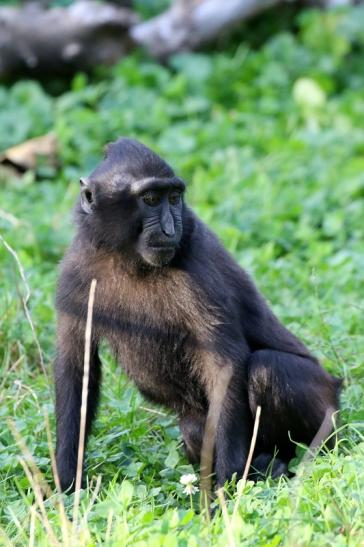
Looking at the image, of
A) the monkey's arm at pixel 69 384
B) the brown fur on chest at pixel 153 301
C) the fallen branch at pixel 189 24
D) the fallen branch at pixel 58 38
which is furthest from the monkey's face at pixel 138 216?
the fallen branch at pixel 189 24

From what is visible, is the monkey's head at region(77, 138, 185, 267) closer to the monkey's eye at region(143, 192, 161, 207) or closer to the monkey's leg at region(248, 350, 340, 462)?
the monkey's eye at region(143, 192, 161, 207)

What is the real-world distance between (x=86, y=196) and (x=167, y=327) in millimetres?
779

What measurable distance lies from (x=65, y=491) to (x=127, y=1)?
360 inches

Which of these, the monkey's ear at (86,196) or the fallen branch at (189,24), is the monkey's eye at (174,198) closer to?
the monkey's ear at (86,196)

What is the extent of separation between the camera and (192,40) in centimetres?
1176

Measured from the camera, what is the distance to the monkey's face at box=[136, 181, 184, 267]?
4977 millimetres

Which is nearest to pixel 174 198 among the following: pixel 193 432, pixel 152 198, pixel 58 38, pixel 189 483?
pixel 152 198

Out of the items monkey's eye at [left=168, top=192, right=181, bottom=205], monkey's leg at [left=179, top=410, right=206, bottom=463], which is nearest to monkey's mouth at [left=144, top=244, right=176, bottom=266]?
monkey's eye at [left=168, top=192, right=181, bottom=205]

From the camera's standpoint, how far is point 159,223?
198 inches

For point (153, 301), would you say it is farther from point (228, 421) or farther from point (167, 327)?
point (228, 421)

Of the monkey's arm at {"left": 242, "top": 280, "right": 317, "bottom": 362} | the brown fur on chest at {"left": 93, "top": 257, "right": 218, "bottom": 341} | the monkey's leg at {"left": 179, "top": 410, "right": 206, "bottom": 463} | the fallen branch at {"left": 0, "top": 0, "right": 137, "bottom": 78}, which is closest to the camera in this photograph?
the brown fur on chest at {"left": 93, "top": 257, "right": 218, "bottom": 341}

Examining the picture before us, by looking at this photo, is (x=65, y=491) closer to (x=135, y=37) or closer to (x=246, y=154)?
(x=246, y=154)

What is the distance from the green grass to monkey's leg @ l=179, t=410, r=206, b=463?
0.34ft

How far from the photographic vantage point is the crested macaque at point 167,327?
5062mm
